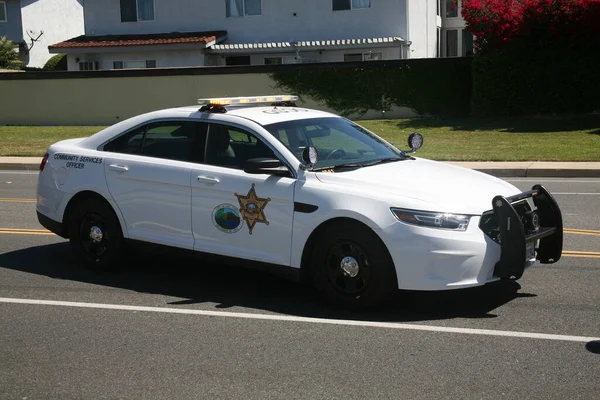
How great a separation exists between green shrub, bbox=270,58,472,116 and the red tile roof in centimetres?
938

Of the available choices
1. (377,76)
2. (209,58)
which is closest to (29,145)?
(377,76)

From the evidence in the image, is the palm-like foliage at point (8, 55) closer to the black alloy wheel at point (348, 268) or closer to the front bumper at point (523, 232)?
the black alloy wheel at point (348, 268)

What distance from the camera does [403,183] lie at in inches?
279

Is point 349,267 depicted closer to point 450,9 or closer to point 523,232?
point 523,232

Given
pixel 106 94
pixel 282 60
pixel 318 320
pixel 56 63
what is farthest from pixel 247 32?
pixel 318 320

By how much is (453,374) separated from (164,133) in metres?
3.86

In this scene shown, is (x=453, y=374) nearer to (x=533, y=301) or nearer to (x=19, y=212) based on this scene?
(x=533, y=301)

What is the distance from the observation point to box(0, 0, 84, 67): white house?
5288 centimetres

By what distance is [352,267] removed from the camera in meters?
6.96

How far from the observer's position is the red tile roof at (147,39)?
3903 cm

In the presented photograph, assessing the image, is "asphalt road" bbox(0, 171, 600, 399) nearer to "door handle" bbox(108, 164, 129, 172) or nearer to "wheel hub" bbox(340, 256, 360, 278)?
"wheel hub" bbox(340, 256, 360, 278)

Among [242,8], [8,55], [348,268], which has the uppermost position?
[242,8]

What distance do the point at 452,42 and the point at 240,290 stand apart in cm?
4092

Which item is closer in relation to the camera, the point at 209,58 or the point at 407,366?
the point at 407,366
